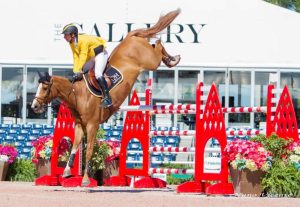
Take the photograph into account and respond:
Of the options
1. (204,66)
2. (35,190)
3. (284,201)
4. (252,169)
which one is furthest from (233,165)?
(204,66)

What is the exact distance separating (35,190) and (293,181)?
12.1ft

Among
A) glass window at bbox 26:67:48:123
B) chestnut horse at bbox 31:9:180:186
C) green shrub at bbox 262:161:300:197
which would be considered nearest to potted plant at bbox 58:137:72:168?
chestnut horse at bbox 31:9:180:186

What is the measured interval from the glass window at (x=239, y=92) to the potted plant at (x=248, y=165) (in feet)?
36.9

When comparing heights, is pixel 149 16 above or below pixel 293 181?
above

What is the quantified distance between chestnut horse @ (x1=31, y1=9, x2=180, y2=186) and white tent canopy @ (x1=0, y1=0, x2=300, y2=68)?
914 cm

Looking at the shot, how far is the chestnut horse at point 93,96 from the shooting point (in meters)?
16.6

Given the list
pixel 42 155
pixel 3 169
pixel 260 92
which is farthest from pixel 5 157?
pixel 260 92

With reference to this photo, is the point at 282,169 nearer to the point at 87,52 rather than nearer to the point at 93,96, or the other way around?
the point at 93,96

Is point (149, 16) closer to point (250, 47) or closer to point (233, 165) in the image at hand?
point (250, 47)

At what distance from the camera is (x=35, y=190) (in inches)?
643

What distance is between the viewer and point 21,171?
20844 mm

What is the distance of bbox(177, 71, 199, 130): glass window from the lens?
88.4 ft

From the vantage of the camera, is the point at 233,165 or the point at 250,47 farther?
the point at 250,47

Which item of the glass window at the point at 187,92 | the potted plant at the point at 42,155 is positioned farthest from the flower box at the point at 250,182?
the glass window at the point at 187,92
